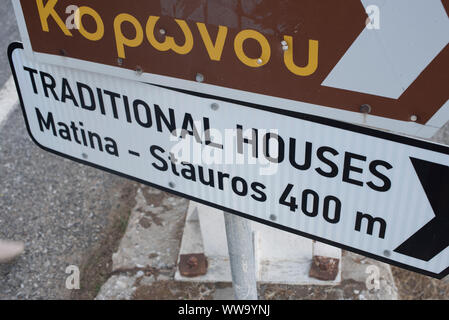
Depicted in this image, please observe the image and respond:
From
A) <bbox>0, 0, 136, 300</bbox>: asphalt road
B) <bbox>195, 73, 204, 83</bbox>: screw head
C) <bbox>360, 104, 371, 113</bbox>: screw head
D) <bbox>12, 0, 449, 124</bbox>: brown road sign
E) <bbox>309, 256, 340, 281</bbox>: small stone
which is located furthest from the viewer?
<bbox>0, 0, 136, 300</bbox>: asphalt road

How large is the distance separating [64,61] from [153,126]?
326 mm

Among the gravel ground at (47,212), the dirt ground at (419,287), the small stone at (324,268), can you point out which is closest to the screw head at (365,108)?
the small stone at (324,268)

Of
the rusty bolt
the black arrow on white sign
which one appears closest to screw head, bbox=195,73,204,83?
the black arrow on white sign

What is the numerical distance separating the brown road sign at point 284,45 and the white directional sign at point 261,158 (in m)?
0.09

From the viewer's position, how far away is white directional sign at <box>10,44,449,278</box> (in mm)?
1156

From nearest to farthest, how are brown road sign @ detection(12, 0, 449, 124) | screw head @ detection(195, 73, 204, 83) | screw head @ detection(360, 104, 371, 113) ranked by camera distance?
1. brown road sign @ detection(12, 0, 449, 124)
2. screw head @ detection(360, 104, 371, 113)
3. screw head @ detection(195, 73, 204, 83)

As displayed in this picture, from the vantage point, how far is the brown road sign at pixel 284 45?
950 mm

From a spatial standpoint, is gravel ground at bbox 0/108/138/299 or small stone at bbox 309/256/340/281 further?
gravel ground at bbox 0/108/138/299

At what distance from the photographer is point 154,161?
1.56 m

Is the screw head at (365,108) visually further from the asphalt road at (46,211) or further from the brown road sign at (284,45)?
the asphalt road at (46,211)

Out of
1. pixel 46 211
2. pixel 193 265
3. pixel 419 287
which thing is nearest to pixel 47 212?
pixel 46 211

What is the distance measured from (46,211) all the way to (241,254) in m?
2.40

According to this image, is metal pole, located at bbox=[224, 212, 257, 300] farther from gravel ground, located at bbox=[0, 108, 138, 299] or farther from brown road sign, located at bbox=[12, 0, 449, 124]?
gravel ground, located at bbox=[0, 108, 138, 299]

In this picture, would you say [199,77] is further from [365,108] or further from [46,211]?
[46,211]
